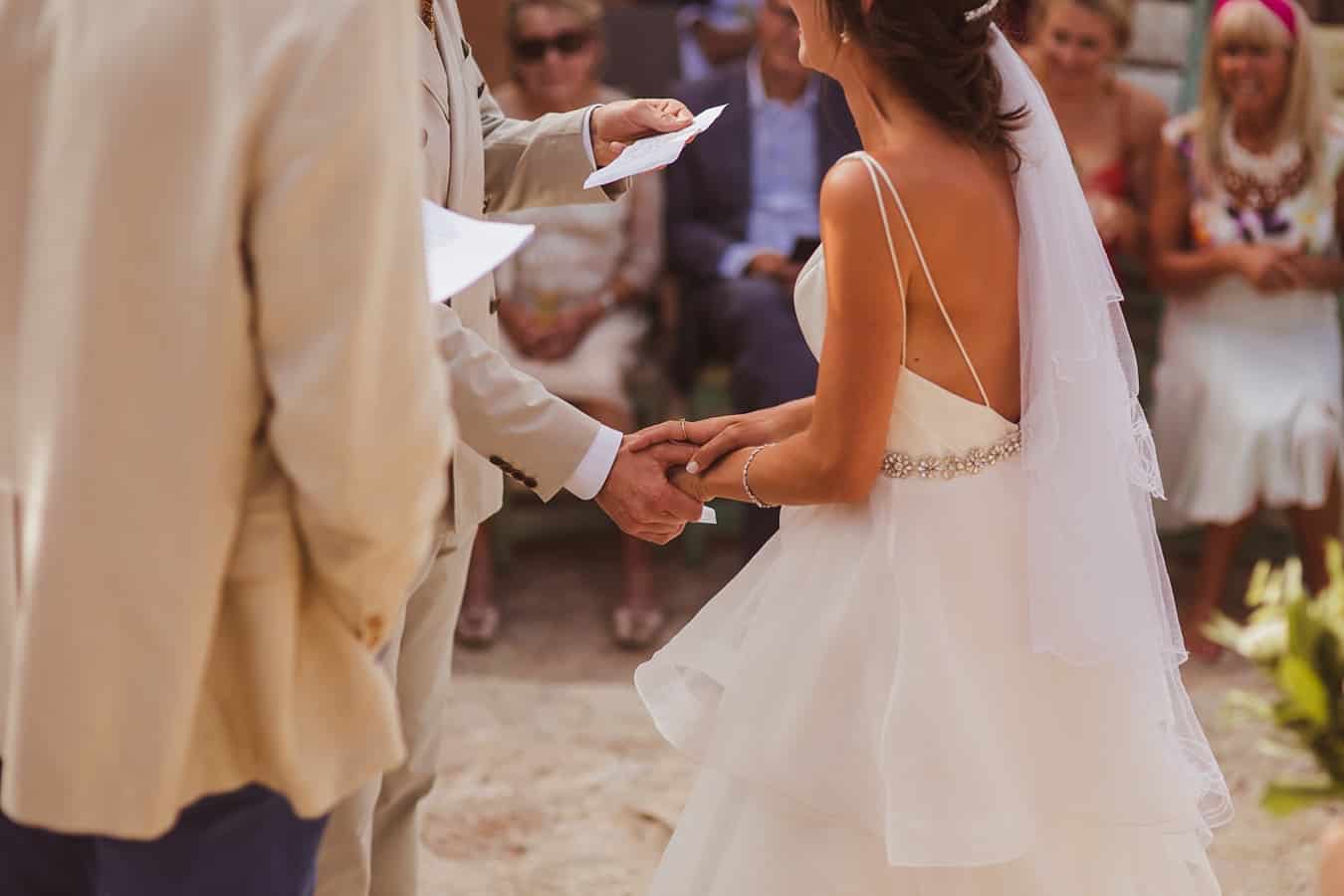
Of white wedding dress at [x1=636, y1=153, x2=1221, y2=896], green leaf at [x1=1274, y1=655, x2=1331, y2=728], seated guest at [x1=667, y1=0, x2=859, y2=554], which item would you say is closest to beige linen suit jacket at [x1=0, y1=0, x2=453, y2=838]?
white wedding dress at [x1=636, y1=153, x2=1221, y2=896]

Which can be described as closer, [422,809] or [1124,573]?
[1124,573]

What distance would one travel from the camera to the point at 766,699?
7.40 feet

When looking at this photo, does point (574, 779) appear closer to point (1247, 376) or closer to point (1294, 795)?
point (1294, 795)

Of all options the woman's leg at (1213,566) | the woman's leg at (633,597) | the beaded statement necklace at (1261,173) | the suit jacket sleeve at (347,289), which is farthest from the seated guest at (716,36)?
the suit jacket sleeve at (347,289)

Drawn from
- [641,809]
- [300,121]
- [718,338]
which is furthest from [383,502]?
[718,338]

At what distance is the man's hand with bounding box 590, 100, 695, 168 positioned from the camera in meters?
2.59

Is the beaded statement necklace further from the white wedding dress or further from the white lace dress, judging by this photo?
the white wedding dress

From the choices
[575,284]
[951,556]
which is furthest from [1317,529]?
[951,556]

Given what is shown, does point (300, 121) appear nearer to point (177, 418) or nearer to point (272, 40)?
point (272, 40)

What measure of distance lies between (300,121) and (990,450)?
120 centimetres

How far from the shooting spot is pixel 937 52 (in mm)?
2162

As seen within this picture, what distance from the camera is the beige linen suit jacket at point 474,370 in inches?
90.2

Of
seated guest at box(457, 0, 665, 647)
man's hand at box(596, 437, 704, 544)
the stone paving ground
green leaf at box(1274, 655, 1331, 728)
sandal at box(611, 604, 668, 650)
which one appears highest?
green leaf at box(1274, 655, 1331, 728)

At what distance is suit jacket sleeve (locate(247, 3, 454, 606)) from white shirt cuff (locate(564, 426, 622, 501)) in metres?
0.93
